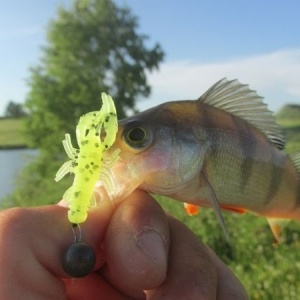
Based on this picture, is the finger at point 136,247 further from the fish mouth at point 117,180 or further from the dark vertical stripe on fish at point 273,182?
the dark vertical stripe on fish at point 273,182

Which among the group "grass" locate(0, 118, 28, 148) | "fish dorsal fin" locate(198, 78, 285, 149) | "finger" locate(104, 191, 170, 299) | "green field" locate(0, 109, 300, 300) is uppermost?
"fish dorsal fin" locate(198, 78, 285, 149)

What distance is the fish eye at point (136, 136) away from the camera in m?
1.74

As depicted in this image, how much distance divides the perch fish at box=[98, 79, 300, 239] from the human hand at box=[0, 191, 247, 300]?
98 mm

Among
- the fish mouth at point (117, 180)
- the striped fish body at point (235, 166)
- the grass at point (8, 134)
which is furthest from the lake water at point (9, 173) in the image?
the fish mouth at point (117, 180)

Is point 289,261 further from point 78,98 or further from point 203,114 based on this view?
point 78,98

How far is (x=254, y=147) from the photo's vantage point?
204 cm

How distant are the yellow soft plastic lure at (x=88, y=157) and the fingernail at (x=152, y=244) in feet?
0.65

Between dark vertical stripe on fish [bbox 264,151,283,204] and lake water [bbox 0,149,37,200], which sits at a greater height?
dark vertical stripe on fish [bbox 264,151,283,204]

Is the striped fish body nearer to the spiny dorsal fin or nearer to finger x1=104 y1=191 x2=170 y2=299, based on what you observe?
the spiny dorsal fin

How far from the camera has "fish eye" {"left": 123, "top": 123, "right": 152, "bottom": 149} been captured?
1740 millimetres

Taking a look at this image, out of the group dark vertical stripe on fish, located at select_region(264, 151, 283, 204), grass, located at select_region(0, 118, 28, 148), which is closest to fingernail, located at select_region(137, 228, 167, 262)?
dark vertical stripe on fish, located at select_region(264, 151, 283, 204)

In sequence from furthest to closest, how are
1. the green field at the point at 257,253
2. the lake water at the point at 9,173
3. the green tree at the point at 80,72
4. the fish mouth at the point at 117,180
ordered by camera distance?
the green tree at the point at 80,72 < the lake water at the point at 9,173 < the green field at the point at 257,253 < the fish mouth at the point at 117,180

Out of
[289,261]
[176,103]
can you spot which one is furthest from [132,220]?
[289,261]

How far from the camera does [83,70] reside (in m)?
33.8
